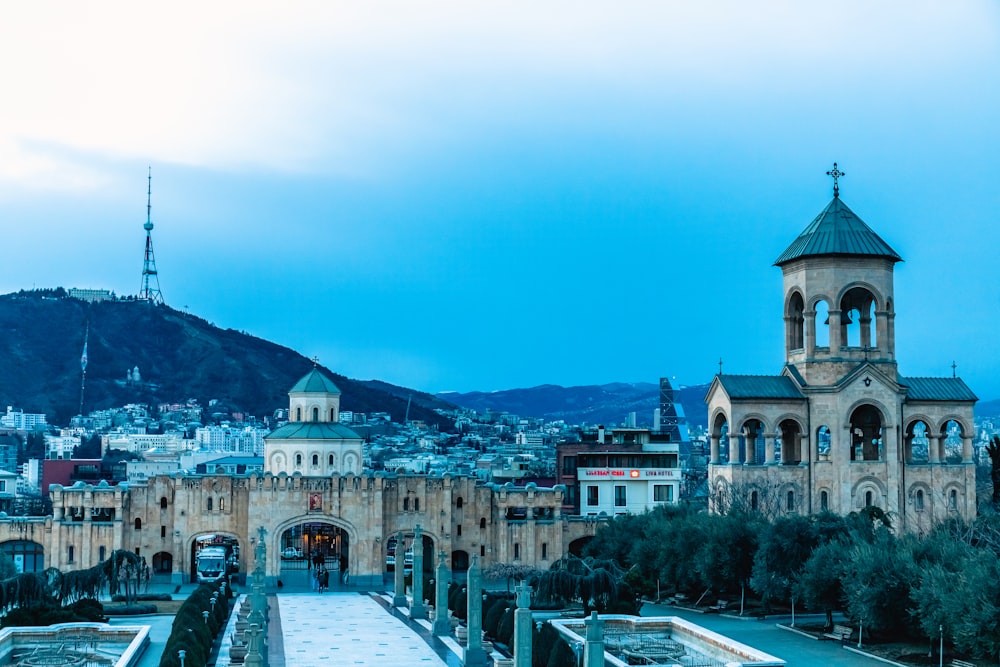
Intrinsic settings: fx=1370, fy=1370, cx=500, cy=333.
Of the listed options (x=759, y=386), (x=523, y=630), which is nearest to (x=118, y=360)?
(x=759, y=386)

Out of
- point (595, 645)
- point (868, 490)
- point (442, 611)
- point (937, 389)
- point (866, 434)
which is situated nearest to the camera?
point (595, 645)

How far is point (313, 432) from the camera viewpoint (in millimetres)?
62938

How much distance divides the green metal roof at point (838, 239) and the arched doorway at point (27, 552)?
110 feet

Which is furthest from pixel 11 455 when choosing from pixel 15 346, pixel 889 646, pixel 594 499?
pixel 889 646

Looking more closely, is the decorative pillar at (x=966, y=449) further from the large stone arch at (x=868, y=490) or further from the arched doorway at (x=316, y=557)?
the arched doorway at (x=316, y=557)

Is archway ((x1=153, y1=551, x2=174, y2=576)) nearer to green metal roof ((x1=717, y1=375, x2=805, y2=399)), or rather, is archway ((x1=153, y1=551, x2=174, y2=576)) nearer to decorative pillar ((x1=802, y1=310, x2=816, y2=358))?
green metal roof ((x1=717, y1=375, x2=805, y2=399))

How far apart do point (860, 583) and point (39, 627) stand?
23.2 m

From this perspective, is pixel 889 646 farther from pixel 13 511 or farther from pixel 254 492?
pixel 13 511

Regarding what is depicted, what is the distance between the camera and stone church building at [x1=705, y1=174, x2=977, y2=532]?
50.0 metres

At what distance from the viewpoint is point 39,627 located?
39781 mm

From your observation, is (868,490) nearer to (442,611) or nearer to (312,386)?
(442,611)

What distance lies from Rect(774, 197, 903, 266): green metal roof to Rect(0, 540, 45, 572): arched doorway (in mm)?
33462

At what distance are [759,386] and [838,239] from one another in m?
6.12

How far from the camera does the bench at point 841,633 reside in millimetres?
37469
